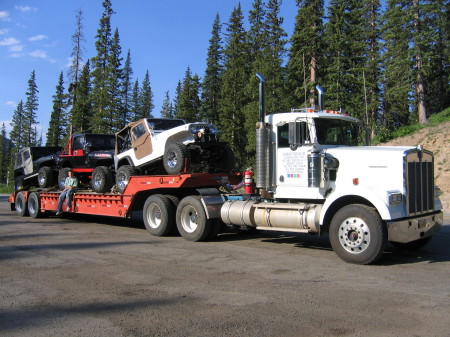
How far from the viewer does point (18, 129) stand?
84.1 meters

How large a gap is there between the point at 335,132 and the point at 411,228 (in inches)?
98.4

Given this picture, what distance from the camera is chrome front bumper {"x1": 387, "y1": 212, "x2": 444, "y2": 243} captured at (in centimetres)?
680

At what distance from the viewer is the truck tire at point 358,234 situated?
6.76m

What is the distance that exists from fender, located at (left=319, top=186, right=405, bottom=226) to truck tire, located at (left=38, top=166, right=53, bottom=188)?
11.4 metres

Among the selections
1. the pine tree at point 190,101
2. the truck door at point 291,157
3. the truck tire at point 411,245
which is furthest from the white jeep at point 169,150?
the pine tree at point 190,101

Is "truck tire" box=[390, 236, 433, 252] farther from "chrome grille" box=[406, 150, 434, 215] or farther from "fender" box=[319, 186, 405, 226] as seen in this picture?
"fender" box=[319, 186, 405, 226]

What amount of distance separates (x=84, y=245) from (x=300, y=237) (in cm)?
535

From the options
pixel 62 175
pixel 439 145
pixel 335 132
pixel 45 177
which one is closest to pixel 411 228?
pixel 335 132

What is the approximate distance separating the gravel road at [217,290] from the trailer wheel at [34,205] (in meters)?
5.93

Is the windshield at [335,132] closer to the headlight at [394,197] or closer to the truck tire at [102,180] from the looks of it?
the headlight at [394,197]

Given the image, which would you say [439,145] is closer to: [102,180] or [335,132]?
[335,132]

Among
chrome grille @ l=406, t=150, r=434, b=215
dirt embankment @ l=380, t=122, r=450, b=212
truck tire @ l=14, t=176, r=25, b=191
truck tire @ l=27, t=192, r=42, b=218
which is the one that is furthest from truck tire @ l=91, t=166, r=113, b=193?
dirt embankment @ l=380, t=122, r=450, b=212

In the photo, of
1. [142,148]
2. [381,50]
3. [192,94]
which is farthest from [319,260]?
[192,94]

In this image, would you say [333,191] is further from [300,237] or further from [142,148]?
[142,148]
